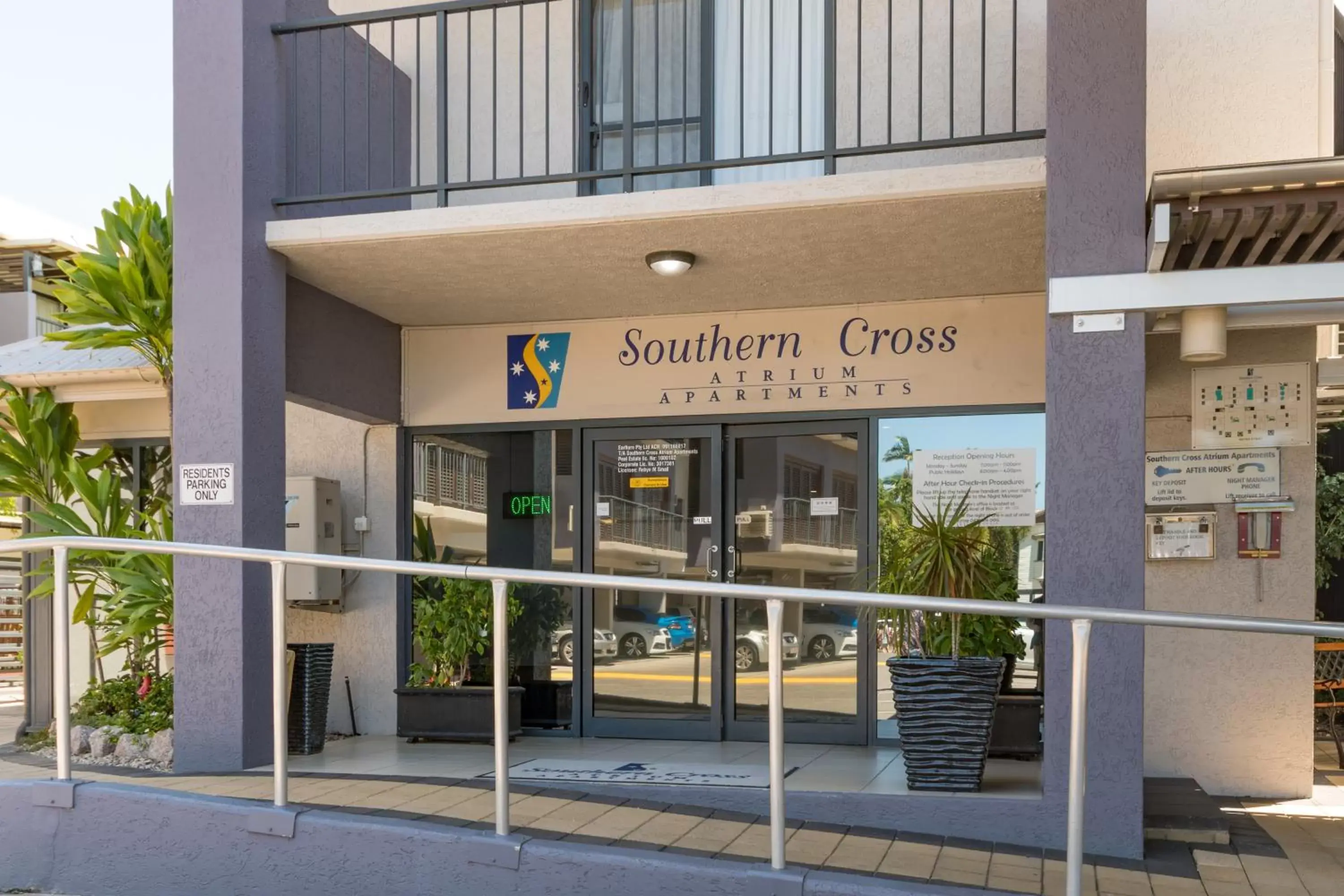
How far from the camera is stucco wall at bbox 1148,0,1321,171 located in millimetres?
6805

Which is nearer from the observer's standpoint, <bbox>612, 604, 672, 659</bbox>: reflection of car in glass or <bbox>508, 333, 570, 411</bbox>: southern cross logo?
<bbox>612, 604, 672, 659</bbox>: reflection of car in glass

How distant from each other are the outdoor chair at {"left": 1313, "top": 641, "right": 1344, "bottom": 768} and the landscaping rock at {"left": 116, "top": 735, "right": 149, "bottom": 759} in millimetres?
7125

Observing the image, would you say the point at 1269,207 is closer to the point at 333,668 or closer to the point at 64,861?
the point at 64,861

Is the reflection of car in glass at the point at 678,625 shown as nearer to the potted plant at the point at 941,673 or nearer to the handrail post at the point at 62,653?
the potted plant at the point at 941,673

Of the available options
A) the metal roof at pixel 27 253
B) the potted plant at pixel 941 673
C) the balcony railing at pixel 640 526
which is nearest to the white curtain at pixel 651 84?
the balcony railing at pixel 640 526

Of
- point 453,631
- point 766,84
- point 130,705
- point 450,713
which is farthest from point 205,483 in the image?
point 766,84

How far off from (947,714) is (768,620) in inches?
65.1

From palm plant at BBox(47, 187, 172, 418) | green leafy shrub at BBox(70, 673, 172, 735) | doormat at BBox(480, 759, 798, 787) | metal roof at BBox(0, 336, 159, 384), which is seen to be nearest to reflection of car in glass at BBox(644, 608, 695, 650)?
doormat at BBox(480, 759, 798, 787)

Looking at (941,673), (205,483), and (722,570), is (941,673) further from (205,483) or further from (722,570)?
(205,483)

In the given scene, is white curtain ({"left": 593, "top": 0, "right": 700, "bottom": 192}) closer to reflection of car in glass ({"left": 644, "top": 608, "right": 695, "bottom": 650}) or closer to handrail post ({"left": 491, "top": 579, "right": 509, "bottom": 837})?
reflection of car in glass ({"left": 644, "top": 608, "right": 695, "bottom": 650})

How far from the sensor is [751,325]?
25.5 ft

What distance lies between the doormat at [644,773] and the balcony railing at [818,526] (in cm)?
164

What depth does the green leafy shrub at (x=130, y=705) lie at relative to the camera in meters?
6.91

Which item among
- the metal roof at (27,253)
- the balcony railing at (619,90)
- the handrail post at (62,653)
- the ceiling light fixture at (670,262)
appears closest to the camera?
the handrail post at (62,653)
